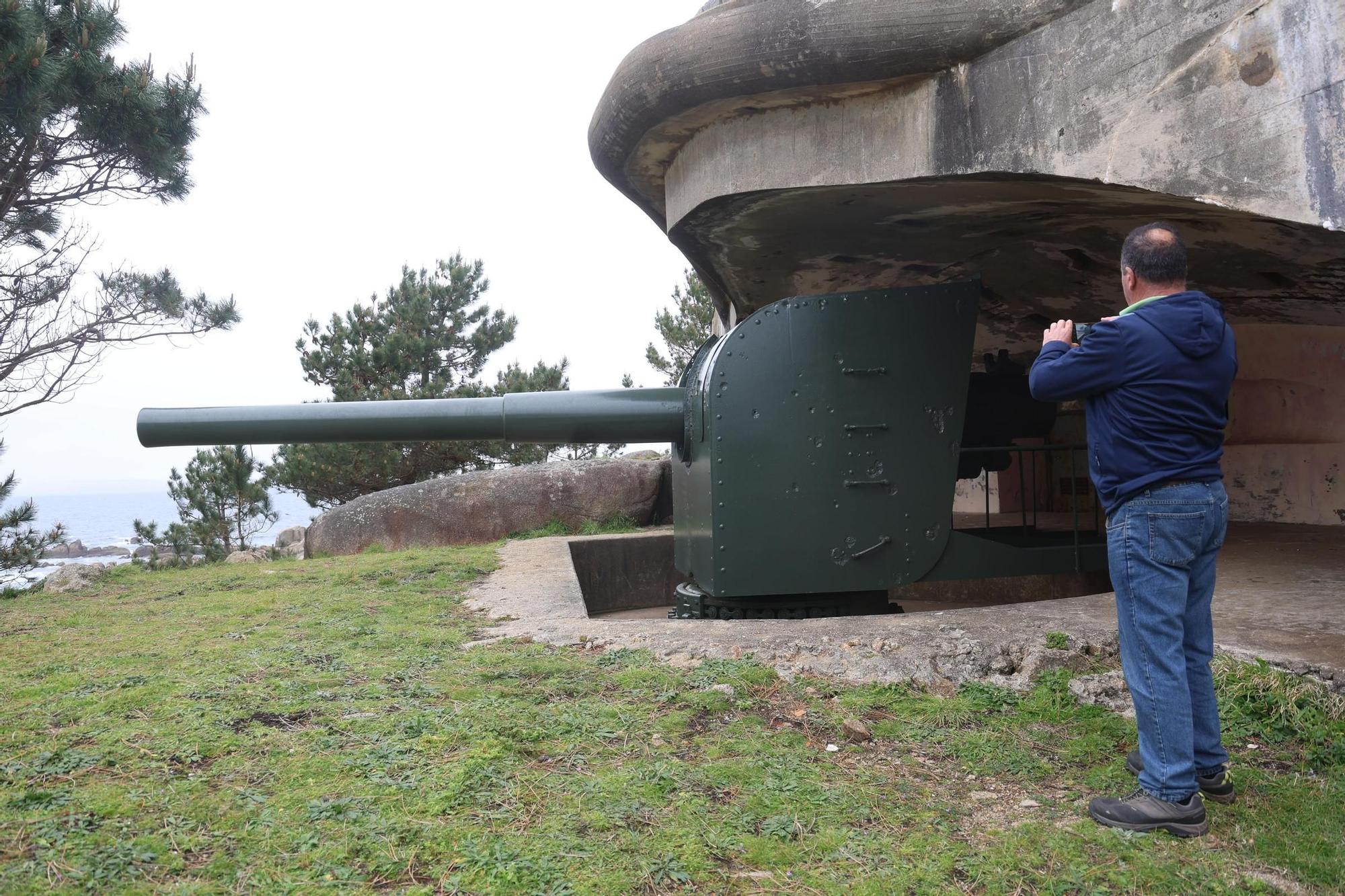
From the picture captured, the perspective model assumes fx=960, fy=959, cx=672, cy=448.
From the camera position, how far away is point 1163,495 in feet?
7.43

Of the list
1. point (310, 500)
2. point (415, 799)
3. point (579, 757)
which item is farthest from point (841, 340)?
point (310, 500)

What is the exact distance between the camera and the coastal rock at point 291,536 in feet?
54.9

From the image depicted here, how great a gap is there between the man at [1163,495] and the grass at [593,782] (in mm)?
157

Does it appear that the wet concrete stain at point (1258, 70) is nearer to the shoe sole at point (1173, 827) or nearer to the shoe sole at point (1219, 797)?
the shoe sole at point (1219, 797)

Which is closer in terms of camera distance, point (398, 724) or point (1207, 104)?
point (398, 724)

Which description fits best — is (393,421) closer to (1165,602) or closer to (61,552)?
(1165,602)

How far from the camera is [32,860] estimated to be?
2.00 metres

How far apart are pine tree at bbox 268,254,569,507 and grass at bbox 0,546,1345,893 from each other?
37.0 feet

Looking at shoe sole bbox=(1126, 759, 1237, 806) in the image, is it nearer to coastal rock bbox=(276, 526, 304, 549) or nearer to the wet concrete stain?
the wet concrete stain

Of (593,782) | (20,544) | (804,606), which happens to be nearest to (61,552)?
(20,544)

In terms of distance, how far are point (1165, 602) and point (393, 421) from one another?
4.63 m

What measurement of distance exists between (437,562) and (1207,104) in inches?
240

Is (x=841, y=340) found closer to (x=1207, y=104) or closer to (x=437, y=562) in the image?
(x=1207, y=104)

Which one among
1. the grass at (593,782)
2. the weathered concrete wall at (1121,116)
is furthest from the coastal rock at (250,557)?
the weathered concrete wall at (1121,116)
